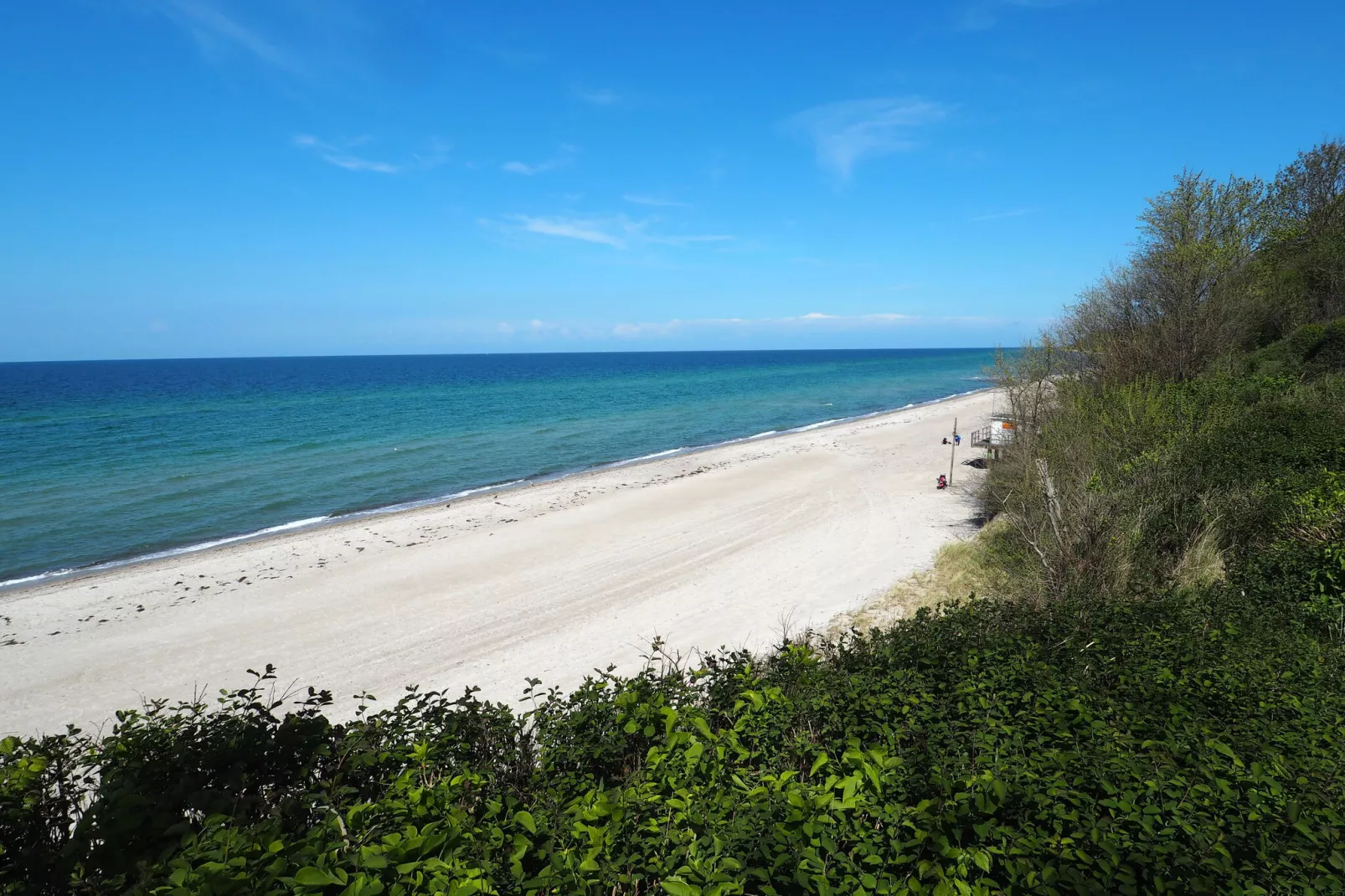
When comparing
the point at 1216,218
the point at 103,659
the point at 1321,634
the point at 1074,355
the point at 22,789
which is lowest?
the point at 103,659

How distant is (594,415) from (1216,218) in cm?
4044

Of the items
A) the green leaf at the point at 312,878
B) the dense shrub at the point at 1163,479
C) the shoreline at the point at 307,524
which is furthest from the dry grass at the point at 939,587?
the shoreline at the point at 307,524

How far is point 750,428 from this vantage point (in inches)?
1815

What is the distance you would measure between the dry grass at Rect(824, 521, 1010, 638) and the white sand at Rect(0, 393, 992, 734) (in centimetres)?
58

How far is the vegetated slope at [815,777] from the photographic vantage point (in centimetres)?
284

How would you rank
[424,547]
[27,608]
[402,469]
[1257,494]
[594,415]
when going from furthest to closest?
[594,415] → [402,469] → [424,547] → [27,608] → [1257,494]

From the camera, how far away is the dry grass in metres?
11.6

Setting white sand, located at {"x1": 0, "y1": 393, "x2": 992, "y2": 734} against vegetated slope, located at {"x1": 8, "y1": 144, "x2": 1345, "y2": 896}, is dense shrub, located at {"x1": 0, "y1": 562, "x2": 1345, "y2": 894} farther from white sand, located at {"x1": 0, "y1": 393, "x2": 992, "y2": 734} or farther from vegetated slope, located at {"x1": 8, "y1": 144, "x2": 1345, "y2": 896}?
white sand, located at {"x1": 0, "y1": 393, "x2": 992, "y2": 734}

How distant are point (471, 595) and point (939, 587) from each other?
1004cm

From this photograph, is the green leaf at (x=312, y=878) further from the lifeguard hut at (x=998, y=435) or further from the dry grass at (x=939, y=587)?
the lifeguard hut at (x=998, y=435)

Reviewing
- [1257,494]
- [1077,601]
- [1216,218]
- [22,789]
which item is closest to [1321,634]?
[1077,601]

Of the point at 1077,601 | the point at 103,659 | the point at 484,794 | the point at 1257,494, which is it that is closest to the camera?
the point at 484,794

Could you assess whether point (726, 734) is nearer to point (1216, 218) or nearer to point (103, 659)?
point (103, 659)

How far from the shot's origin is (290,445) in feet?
123
